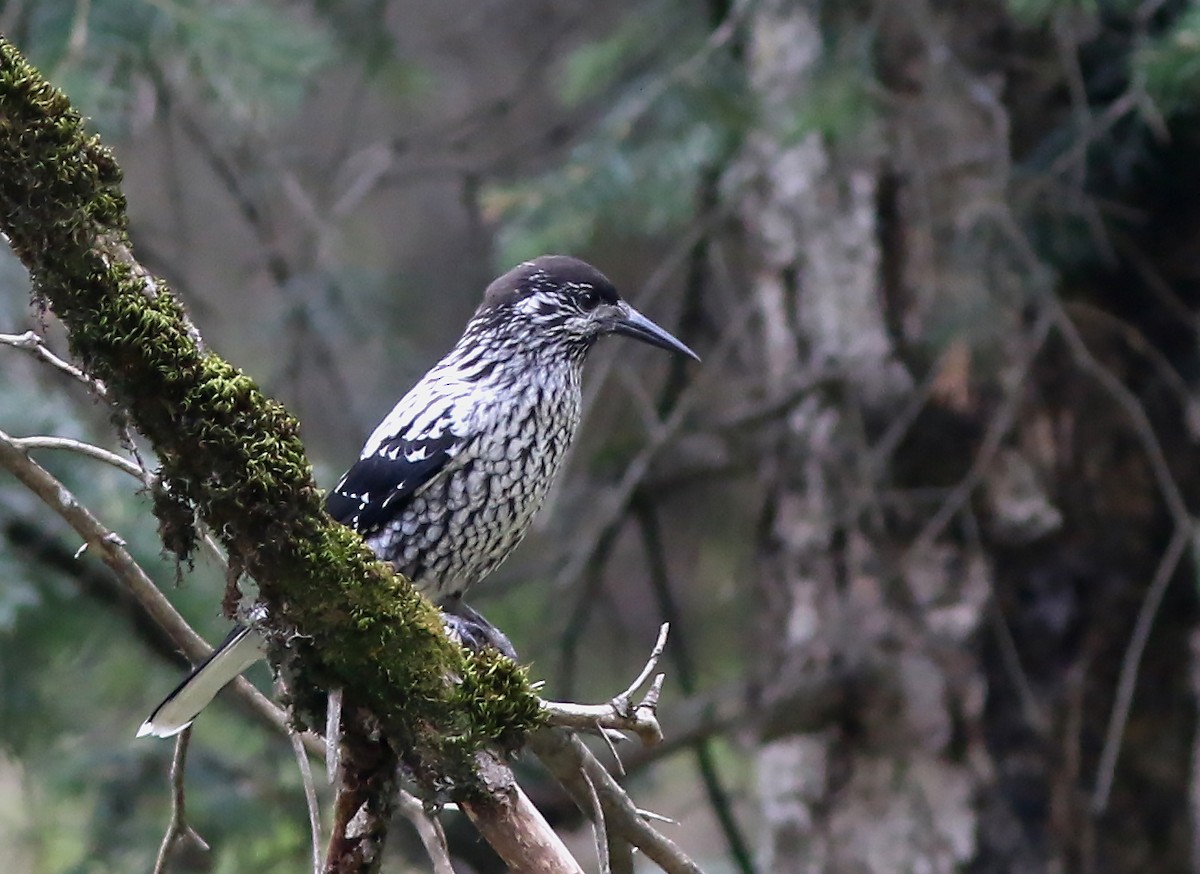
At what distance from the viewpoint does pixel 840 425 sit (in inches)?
191

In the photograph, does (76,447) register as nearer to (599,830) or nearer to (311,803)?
(311,803)

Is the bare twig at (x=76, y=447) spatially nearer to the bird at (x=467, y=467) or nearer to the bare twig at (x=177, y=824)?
the bare twig at (x=177, y=824)

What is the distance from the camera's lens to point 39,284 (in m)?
2.05

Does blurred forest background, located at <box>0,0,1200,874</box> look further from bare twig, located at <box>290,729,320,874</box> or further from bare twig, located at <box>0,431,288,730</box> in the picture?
bare twig, located at <box>290,729,320,874</box>

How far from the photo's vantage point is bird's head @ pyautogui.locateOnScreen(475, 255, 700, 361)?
12.5 ft

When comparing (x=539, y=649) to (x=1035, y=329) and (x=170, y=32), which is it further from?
(x=170, y=32)

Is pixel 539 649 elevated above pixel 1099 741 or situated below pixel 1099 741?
above

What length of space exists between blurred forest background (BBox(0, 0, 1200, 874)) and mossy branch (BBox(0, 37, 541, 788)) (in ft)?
5.65

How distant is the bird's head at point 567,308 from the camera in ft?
12.5

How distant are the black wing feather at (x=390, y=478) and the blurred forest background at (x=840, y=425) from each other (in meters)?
0.61

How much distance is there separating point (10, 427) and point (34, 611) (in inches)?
29.0

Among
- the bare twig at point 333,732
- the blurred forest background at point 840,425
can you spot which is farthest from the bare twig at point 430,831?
the blurred forest background at point 840,425

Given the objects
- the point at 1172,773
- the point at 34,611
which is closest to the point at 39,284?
the point at 34,611

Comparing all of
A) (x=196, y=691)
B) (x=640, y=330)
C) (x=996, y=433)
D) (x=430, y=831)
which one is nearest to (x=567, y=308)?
(x=640, y=330)
